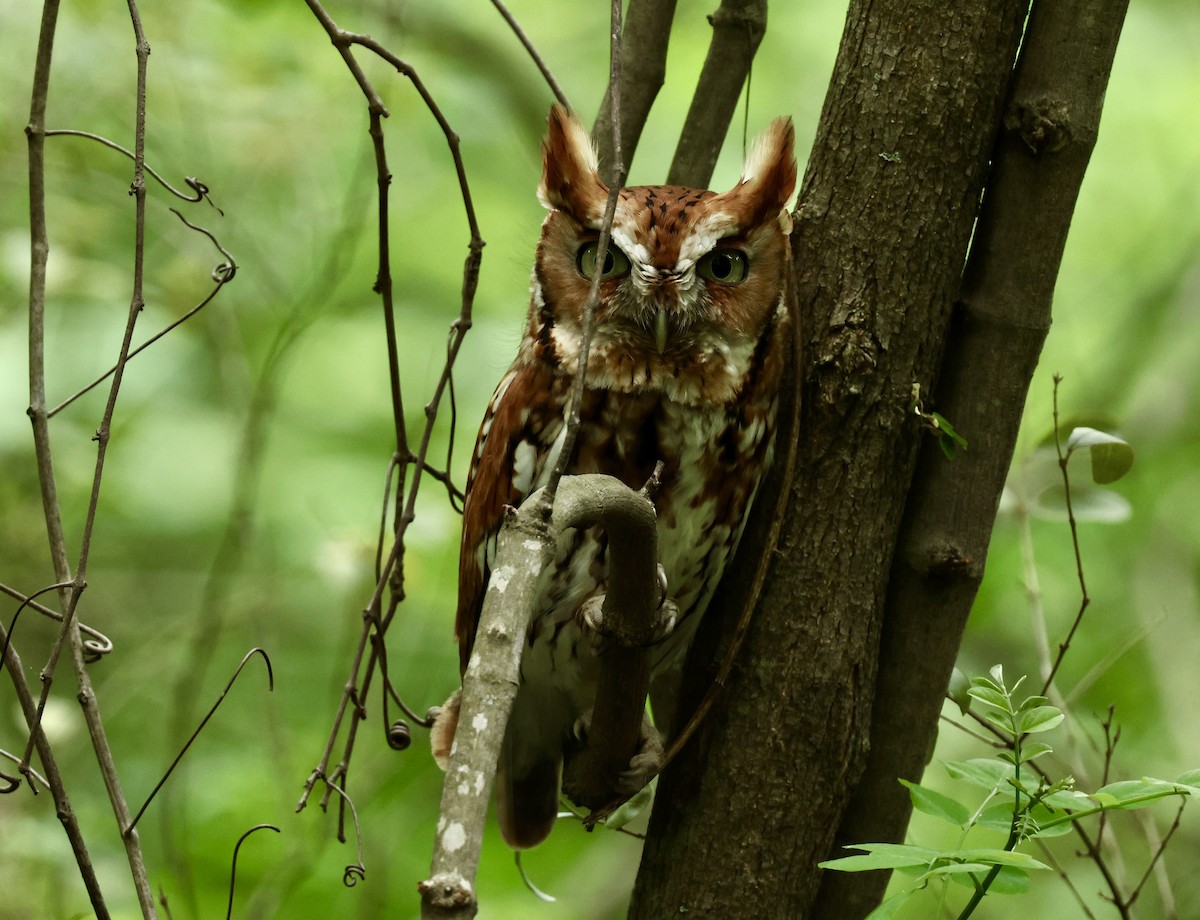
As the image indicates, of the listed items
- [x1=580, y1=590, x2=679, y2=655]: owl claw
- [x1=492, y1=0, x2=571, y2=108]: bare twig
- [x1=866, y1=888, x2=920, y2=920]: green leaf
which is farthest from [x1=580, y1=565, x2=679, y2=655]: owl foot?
[x1=492, y1=0, x2=571, y2=108]: bare twig

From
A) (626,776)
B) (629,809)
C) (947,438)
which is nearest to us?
(947,438)

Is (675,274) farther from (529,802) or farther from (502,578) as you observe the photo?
(529,802)

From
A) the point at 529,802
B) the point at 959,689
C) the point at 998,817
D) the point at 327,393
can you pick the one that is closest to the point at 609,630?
the point at 998,817

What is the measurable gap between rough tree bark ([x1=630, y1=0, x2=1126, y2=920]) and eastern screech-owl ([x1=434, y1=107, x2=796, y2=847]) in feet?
0.25

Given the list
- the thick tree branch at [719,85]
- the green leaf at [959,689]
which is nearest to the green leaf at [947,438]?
the green leaf at [959,689]

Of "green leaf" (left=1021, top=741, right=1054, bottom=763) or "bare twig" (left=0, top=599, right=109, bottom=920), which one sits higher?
"green leaf" (left=1021, top=741, right=1054, bottom=763)

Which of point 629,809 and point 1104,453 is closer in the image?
point 1104,453

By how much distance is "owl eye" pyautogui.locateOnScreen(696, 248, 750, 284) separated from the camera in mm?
1608

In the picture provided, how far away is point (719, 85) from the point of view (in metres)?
1.95

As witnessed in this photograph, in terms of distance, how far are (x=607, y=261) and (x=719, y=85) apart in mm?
541

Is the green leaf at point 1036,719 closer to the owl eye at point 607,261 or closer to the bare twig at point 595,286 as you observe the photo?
the bare twig at point 595,286

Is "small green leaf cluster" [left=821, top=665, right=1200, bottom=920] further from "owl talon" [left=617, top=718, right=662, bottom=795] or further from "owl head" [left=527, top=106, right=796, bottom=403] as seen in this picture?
"owl head" [left=527, top=106, right=796, bottom=403]

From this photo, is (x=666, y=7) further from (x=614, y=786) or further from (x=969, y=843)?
(x=969, y=843)

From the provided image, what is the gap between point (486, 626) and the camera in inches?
33.9
